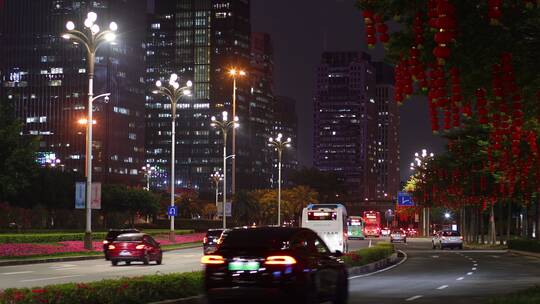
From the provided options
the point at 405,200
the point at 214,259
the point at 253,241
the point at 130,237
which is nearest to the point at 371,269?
the point at 130,237

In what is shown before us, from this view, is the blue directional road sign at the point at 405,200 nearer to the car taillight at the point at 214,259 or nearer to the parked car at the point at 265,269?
the parked car at the point at 265,269

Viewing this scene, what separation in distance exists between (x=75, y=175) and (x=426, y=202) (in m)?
45.0

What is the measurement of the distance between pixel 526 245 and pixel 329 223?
13.0m

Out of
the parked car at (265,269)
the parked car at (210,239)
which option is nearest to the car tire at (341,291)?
the parked car at (265,269)

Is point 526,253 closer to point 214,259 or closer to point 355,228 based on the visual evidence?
point 214,259

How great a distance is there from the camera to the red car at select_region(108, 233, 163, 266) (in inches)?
1596

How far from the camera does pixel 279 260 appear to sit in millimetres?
15375

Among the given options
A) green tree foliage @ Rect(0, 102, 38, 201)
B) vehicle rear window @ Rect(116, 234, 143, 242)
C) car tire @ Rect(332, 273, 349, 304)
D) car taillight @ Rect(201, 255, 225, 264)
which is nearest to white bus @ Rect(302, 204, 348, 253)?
vehicle rear window @ Rect(116, 234, 143, 242)

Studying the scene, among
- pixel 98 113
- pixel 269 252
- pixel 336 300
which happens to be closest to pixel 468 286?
pixel 336 300

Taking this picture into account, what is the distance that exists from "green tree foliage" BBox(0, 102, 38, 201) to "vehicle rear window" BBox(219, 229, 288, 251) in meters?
52.2

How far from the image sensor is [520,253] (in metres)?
59.9

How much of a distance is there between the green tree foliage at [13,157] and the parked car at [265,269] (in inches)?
2067

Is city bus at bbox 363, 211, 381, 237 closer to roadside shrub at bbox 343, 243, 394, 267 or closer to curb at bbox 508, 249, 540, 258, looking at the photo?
curb at bbox 508, 249, 540, 258

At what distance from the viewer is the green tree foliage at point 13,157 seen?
216ft
